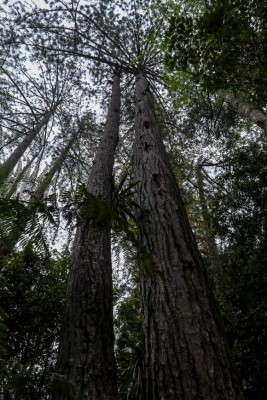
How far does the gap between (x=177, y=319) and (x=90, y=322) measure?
761 millimetres

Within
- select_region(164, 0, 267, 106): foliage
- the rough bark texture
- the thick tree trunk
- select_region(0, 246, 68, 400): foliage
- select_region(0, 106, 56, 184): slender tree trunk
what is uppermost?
select_region(0, 106, 56, 184): slender tree trunk

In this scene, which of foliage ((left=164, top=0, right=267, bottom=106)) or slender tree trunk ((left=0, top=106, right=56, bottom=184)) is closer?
foliage ((left=164, top=0, right=267, bottom=106))

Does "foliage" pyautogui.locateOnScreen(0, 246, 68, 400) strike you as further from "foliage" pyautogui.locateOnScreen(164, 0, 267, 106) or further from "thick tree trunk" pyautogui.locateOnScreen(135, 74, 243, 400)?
"foliage" pyautogui.locateOnScreen(164, 0, 267, 106)

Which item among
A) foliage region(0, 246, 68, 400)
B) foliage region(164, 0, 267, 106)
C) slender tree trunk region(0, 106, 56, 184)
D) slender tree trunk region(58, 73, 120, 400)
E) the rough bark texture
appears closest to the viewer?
slender tree trunk region(58, 73, 120, 400)

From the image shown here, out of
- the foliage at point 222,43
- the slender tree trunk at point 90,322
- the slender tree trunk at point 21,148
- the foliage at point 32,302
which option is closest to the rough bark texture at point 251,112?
the foliage at point 222,43

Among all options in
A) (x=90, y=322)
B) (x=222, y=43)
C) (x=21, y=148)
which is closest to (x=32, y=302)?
(x=90, y=322)

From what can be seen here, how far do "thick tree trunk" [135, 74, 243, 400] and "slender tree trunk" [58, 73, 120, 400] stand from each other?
1.16 feet

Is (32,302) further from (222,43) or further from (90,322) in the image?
(222,43)

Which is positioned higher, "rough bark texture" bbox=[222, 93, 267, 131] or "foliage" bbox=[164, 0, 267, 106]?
"rough bark texture" bbox=[222, 93, 267, 131]

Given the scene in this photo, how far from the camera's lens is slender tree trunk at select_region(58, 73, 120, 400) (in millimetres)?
1874

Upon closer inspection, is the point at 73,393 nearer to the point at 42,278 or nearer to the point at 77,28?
the point at 42,278

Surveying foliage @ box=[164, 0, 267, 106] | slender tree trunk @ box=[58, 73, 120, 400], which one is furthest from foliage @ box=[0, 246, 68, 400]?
foliage @ box=[164, 0, 267, 106]

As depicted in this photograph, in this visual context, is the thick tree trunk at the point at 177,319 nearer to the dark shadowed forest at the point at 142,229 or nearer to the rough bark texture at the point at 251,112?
the dark shadowed forest at the point at 142,229

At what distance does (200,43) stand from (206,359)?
3.66 metres
